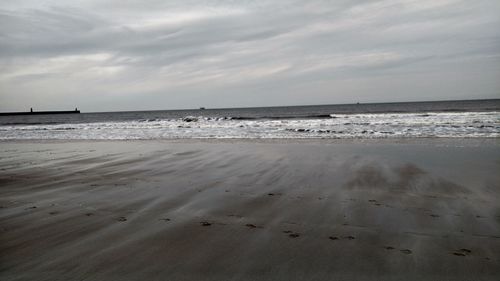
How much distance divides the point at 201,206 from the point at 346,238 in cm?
217

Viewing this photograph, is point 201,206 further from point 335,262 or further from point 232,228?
point 335,262

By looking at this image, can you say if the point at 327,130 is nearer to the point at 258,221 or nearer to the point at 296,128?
the point at 296,128

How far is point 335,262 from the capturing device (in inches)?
117

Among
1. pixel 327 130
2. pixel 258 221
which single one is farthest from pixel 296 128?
pixel 258 221

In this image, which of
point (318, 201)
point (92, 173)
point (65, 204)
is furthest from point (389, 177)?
point (92, 173)

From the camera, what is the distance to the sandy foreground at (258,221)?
9.55ft

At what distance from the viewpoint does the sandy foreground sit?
2912 mm

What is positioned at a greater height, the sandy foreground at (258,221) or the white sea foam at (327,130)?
the white sea foam at (327,130)

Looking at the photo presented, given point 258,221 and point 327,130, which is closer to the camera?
point 258,221

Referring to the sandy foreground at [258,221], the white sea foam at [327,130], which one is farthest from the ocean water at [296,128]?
the sandy foreground at [258,221]

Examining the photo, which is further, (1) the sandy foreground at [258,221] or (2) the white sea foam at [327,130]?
(2) the white sea foam at [327,130]

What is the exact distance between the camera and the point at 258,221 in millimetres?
4109

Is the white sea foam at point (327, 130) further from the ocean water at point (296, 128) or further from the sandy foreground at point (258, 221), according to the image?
the sandy foreground at point (258, 221)

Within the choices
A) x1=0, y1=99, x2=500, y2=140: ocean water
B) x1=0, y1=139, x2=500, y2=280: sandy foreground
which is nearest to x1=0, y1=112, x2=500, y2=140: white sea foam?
x1=0, y1=99, x2=500, y2=140: ocean water
